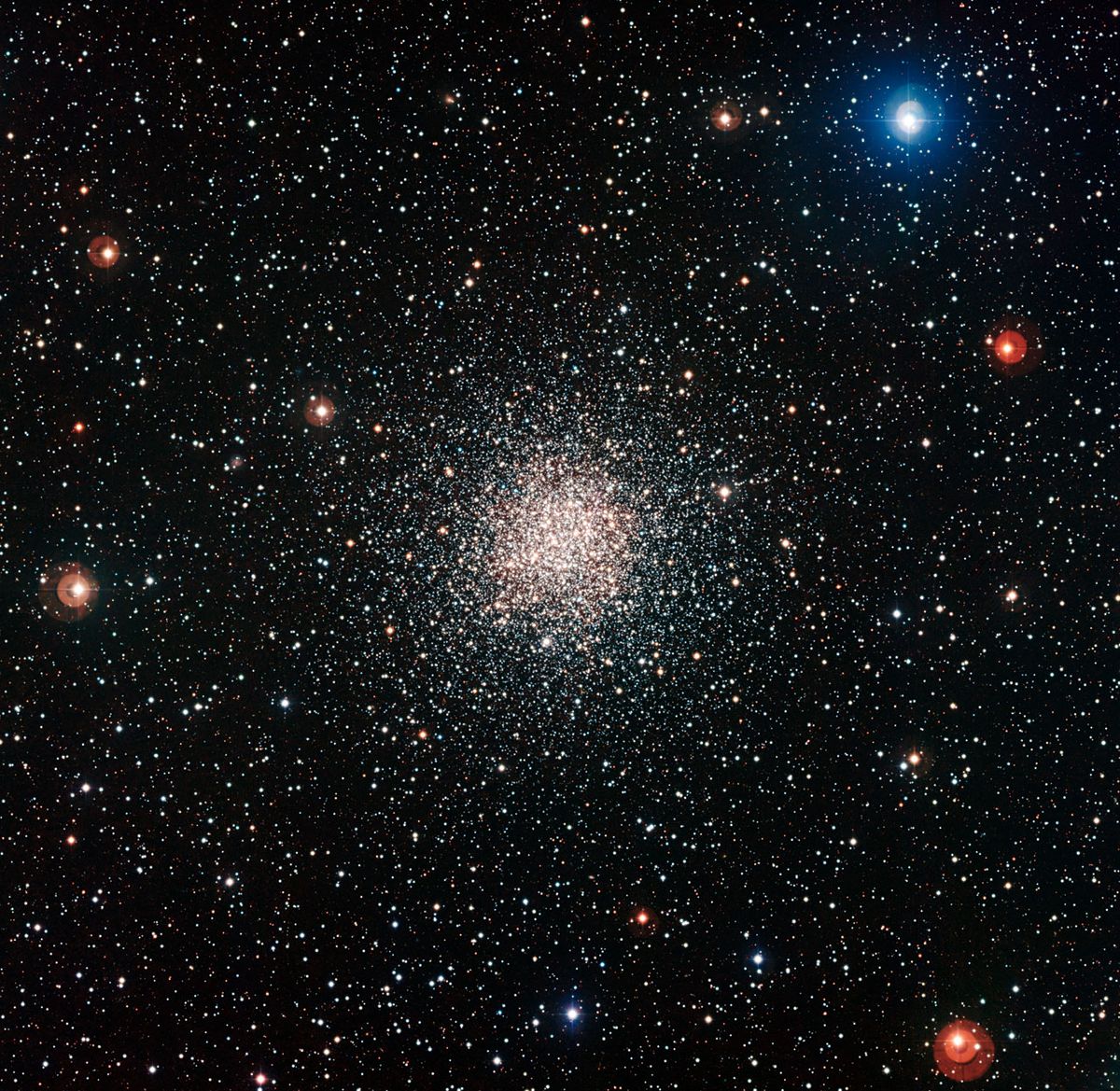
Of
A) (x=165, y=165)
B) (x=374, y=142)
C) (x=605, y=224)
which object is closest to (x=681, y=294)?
(x=605, y=224)

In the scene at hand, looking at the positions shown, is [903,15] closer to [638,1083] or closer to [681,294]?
[681,294]

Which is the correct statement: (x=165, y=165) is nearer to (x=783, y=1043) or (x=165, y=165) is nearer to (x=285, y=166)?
(x=285, y=166)

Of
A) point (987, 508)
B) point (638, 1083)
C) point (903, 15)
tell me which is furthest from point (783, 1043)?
point (903, 15)

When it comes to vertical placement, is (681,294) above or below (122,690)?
above

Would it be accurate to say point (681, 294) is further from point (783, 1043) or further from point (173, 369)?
point (783, 1043)

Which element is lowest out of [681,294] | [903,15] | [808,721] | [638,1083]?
[638,1083]

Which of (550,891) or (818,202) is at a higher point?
(818,202)

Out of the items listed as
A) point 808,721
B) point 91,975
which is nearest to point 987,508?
point 808,721

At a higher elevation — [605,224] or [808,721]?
[605,224]
